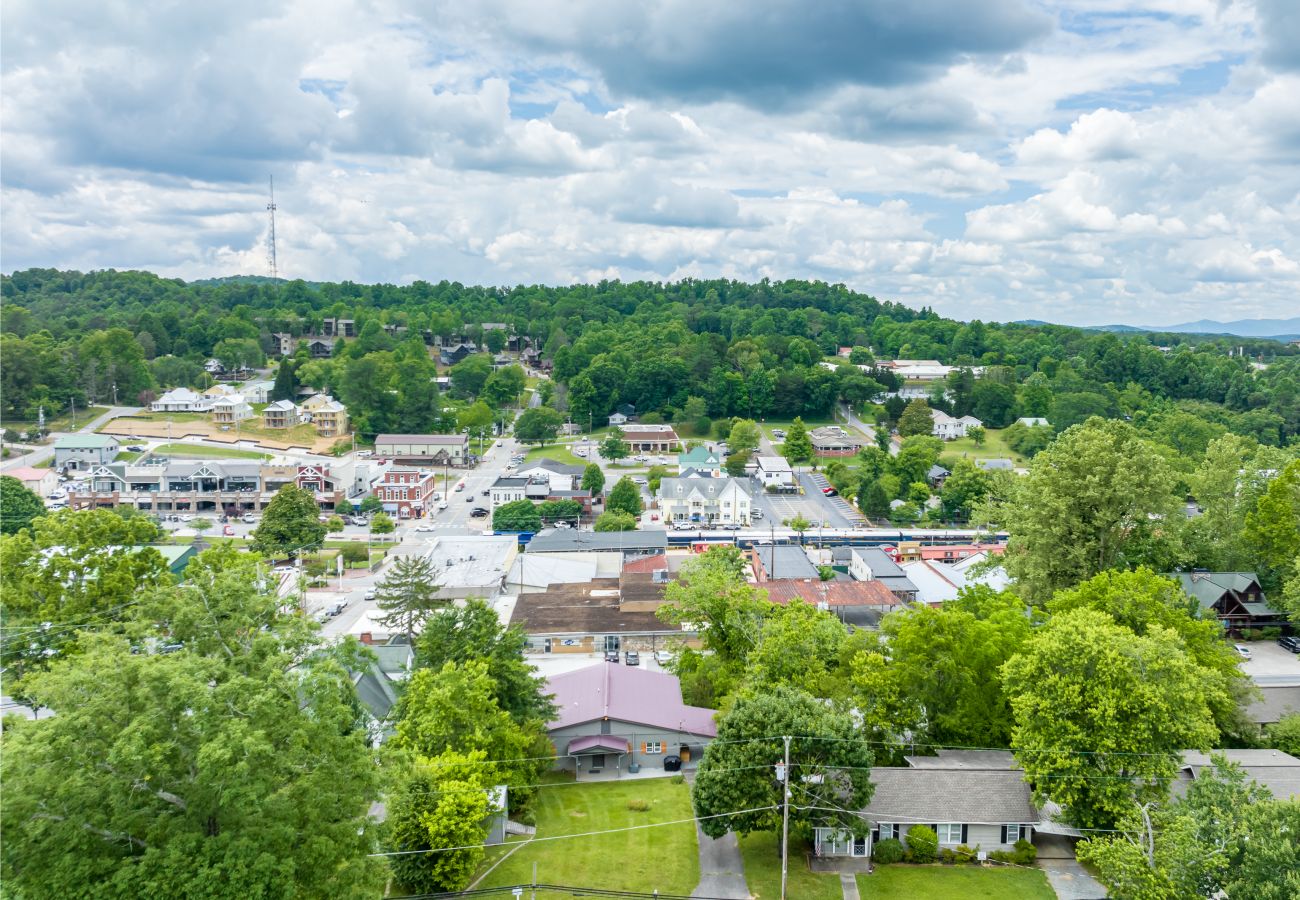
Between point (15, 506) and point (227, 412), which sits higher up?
point (227, 412)

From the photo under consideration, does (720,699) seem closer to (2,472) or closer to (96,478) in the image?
(96,478)

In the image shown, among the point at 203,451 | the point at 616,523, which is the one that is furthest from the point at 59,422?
the point at 616,523

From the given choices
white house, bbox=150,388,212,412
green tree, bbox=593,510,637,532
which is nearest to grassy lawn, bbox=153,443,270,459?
white house, bbox=150,388,212,412

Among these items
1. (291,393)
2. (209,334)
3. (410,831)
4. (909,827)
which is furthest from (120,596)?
(209,334)

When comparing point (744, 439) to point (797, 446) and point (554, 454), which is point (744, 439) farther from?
point (554, 454)

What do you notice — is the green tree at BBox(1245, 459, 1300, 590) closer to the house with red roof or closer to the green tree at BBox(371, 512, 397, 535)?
the house with red roof

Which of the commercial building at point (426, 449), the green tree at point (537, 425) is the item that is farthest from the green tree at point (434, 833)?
the green tree at point (537, 425)

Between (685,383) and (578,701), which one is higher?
(685,383)
